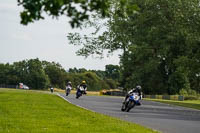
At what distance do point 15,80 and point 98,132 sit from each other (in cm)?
13592

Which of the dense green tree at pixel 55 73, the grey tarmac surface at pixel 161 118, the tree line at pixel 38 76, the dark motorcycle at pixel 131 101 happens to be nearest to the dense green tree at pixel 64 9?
the grey tarmac surface at pixel 161 118

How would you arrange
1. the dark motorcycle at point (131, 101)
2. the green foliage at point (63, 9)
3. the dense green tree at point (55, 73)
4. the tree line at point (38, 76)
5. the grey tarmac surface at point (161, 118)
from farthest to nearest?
1. the dense green tree at point (55, 73)
2. the tree line at point (38, 76)
3. the dark motorcycle at point (131, 101)
4. the grey tarmac surface at point (161, 118)
5. the green foliage at point (63, 9)

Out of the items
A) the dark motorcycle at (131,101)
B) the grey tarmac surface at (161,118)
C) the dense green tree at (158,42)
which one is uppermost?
the dense green tree at (158,42)

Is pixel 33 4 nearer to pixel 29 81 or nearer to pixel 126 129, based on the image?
pixel 126 129

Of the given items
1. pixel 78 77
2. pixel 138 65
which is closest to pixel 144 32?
pixel 138 65

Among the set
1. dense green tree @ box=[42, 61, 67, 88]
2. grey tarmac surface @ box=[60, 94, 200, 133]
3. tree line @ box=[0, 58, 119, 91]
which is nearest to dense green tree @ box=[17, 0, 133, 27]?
grey tarmac surface @ box=[60, 94, 200, 133]

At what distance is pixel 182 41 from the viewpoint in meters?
55.9

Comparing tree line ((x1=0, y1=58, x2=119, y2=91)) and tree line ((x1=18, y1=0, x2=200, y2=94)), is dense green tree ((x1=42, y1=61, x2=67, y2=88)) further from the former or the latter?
tree line ((x1=18, y1=0, x2=200, y2=94))

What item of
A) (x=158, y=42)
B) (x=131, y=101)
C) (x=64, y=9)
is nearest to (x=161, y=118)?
(x=131, y=101)

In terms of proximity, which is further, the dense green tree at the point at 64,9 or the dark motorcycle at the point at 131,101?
the dark motorcycle at the point at 131,101

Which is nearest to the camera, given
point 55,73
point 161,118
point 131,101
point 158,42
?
point 161,118

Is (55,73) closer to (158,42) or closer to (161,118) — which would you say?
(158,42)

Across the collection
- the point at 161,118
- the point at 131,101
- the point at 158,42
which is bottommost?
the point at 161,118

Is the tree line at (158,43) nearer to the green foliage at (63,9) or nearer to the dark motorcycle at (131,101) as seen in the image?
the dark motorcycle at (131,101)
